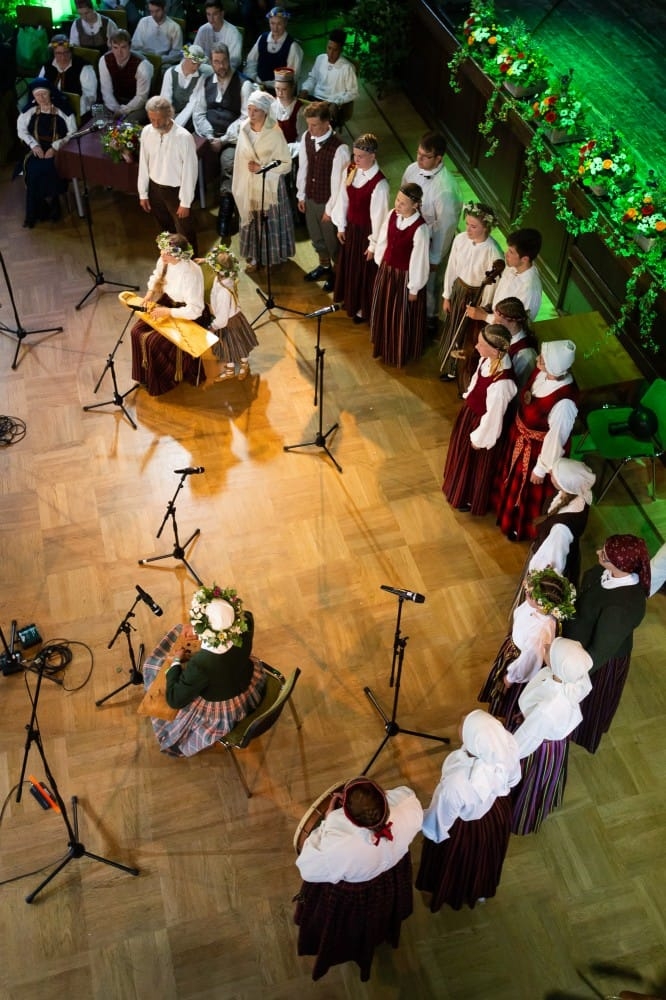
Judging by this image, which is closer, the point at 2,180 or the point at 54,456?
the point at 54,456

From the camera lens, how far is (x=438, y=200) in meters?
6.24

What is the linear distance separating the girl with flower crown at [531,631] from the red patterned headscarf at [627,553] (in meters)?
0.24

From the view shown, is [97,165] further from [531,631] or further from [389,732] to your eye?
[531,631]

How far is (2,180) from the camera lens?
807 centimetres

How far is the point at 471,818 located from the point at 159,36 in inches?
285

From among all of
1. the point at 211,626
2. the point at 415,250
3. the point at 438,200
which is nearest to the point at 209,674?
the point at 211,626

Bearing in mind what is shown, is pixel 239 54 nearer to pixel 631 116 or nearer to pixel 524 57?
pixel 524 57

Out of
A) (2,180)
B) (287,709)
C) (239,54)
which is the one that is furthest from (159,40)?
(287,709)

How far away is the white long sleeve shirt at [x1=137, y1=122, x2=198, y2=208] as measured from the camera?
6.70 metres

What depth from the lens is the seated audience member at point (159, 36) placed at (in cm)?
822

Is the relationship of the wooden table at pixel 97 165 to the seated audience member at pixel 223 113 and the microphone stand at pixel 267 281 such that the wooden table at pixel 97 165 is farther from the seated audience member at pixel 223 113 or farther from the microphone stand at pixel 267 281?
the microphone stand at pixel 267 281

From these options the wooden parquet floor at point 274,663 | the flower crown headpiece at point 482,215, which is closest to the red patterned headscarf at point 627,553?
the wooden parquet floor at point 274,663

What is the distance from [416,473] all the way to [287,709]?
1.81m

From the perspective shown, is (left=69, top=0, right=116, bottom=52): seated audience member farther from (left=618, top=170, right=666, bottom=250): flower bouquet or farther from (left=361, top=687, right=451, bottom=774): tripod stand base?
(left=361, top=687, right=451, bottom=774): tripod stand base
